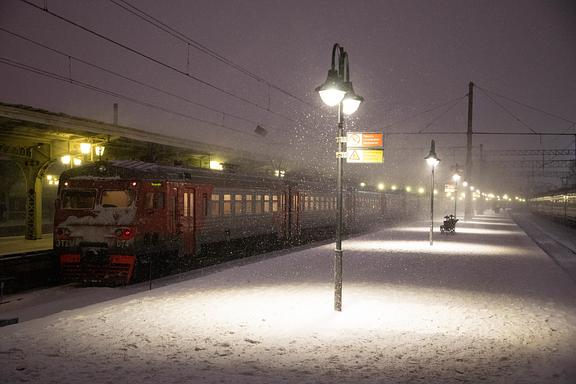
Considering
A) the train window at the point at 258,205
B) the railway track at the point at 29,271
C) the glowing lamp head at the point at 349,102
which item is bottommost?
→ the railway track at the point at 29,271

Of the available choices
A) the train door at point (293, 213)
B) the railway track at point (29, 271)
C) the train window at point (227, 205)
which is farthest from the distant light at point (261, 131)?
the railway track at point (29, 271)

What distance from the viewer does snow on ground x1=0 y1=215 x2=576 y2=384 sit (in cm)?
641

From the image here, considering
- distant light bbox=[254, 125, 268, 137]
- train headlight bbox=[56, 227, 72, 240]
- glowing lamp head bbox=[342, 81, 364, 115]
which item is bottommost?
train headlight bbox=[56, 227, 72, 240]

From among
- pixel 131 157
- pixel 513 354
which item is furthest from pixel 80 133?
pixel 513 354

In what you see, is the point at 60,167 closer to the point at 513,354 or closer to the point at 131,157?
the point at 131,157

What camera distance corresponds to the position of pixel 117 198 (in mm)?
14078

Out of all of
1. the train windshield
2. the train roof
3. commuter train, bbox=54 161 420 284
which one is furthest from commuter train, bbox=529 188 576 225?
the train windshield

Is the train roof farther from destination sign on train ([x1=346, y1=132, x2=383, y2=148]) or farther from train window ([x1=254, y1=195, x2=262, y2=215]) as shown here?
destination sign on train ([x1=346, y1=132, x2=383, y2=148])

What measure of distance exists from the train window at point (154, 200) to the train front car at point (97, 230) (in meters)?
0.41

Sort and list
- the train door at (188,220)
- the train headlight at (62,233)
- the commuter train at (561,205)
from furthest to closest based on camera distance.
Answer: the commuter train at (561,205), the train door at (188,220), the train headlight at (62,233)

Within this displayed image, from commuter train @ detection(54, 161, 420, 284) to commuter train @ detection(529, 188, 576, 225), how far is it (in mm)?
30634

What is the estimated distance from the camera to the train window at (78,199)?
1412 centimetres

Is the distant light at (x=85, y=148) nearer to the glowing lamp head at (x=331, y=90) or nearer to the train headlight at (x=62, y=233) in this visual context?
the train headlight at (x=62, y=233)

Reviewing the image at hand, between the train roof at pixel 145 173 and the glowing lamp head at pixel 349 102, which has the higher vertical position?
the glowing lamp head at pixel 349 102
